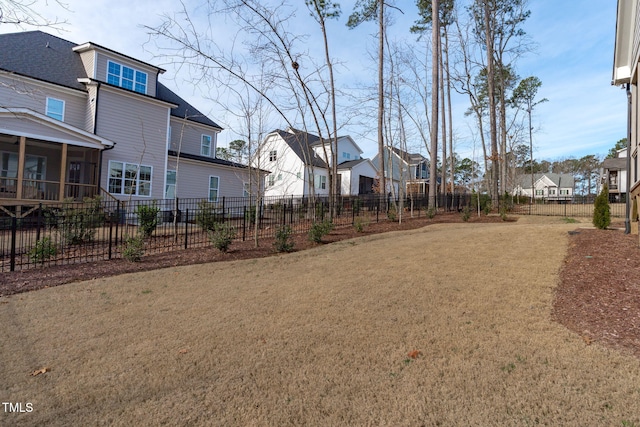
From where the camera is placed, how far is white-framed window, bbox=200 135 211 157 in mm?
20797

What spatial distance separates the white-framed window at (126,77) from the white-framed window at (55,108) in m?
2.39

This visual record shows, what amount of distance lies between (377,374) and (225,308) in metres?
2.40

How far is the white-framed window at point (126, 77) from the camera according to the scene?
16.1m

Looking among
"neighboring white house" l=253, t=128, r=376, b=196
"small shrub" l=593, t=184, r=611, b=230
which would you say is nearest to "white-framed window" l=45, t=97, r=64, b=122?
"neighboring white house" l=253, t=128, r=376, b=196

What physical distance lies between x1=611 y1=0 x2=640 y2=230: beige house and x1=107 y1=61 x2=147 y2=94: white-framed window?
1841cm

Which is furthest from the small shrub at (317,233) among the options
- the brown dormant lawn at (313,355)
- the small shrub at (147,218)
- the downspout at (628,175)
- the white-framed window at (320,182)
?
the white-framed window at (320,182)

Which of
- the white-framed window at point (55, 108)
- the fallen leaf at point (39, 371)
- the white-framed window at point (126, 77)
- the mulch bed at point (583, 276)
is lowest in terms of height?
the fallen leaf at point (39, 371)

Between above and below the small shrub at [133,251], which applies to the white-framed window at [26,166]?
above

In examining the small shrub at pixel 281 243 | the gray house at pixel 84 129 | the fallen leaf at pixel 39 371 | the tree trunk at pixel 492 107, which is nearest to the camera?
the fallen leaf at pixel 39 371

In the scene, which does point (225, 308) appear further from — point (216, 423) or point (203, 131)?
point (203, 131)

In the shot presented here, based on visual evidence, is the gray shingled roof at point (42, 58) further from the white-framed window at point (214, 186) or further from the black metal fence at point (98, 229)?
the white-framed window at point (214, 186)

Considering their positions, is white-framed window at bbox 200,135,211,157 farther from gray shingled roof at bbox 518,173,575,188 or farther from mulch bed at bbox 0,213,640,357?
gray shingled roof at bbox 518,173,575,188

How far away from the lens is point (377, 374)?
2854mm

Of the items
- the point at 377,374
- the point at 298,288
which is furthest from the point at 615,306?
the point at 298,288
